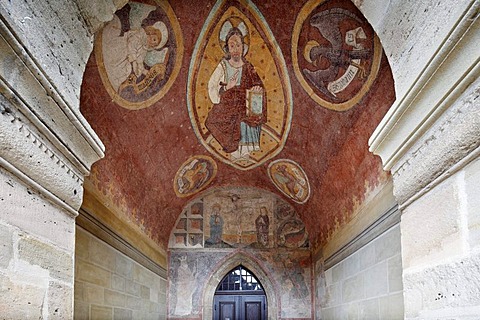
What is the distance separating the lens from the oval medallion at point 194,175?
8.38 metres

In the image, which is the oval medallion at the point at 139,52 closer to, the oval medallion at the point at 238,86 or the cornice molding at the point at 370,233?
the oval medallion at the point at 238,86

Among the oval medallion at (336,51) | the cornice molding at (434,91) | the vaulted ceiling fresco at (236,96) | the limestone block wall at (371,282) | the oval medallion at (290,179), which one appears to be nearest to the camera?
the cornice molding at (434,91)

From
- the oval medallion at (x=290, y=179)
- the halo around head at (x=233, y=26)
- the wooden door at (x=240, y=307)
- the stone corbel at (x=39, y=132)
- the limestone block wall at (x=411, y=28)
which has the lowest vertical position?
the wooden door at (x=240, y=307)

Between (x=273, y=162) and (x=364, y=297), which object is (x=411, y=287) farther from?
(x=273, y=162)

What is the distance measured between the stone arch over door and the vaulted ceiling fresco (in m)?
1.95

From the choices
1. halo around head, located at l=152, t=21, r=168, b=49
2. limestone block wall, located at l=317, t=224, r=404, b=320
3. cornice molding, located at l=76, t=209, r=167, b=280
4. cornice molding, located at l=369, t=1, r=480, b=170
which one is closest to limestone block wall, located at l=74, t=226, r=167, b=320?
cornice molding, located at l=76, t=209, r=167, b=280

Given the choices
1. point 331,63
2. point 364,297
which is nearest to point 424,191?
point 331,63

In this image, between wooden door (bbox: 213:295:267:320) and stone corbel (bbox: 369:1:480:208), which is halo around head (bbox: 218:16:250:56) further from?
wooden door (bbox: 213:295:267:320)

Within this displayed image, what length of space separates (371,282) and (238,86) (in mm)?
2895

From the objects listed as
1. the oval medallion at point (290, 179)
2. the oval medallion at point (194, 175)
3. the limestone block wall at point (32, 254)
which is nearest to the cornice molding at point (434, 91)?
the limestone block wall at point (32, 254)

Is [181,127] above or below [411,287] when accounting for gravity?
above

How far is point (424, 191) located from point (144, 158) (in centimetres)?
498

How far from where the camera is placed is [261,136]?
775 centimetres

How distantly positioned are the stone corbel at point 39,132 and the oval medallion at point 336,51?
3.14 metres
